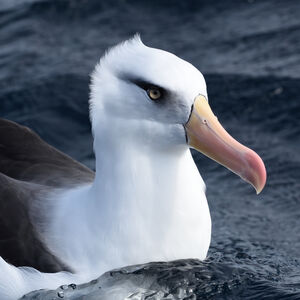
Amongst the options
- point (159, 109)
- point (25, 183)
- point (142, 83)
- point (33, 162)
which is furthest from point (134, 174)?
point (33, 162)

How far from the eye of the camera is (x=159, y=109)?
5.62 metres

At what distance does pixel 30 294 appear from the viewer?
5.89 metres

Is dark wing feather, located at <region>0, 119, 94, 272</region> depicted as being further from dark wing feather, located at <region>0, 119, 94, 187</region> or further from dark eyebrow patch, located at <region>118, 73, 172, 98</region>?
dark eyebrow patch, located at <region>118, 73, 172, 98</region>

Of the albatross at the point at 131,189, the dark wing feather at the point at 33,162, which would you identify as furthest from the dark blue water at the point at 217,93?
the dark wing feather at the point at 33,162

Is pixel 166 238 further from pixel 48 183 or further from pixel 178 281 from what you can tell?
pixel 48 183

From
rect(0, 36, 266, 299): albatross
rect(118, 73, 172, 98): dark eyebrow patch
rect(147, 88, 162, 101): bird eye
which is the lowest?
rect(0, 36, 266, 299): albatross

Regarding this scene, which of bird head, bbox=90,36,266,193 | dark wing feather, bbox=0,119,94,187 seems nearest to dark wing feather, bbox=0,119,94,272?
dark wing feather, bbox=0,119,94,187

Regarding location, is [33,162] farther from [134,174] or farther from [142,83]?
[142,83]

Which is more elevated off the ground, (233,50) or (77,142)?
(233,50)

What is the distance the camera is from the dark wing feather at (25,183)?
19.5ft

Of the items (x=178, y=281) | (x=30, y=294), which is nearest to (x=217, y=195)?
(x=178, y=281)

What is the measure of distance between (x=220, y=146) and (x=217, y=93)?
386 centimetres

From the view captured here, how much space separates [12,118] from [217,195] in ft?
8.02

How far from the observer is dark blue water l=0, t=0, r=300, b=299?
652cm
